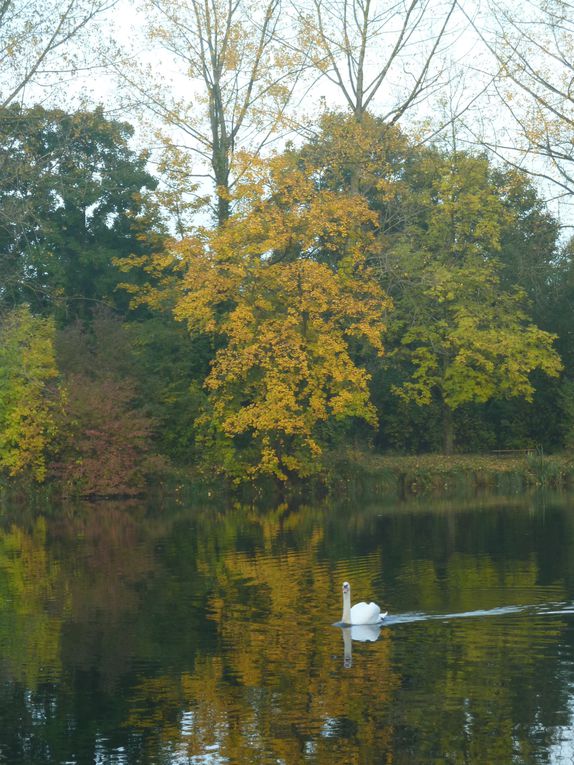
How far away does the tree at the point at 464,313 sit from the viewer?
45250 millimetres

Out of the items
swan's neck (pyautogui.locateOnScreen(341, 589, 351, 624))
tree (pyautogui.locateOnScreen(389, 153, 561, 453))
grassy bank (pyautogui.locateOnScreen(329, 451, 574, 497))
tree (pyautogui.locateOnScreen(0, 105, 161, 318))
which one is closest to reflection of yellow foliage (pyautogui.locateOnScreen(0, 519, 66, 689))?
swan's neck (pyautogui.locateOnScreen(341, 589, 351, 624))

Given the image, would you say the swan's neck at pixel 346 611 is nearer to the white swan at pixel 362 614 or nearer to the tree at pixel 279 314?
the white swan at pixel 362 614

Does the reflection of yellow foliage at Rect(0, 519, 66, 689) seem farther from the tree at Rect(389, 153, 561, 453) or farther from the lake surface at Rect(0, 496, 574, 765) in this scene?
the tree at Rect(389, 153, 561, 453)

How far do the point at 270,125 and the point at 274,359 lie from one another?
899cm

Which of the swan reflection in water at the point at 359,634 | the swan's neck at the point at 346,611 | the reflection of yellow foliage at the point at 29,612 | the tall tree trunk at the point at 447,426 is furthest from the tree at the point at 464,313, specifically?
the swan reflection in water at the point at 359,634

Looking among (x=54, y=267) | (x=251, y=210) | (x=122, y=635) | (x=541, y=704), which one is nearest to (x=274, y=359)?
(x=251, y=210)

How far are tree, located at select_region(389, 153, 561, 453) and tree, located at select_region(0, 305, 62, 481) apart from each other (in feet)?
42.8

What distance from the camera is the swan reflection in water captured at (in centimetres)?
1584

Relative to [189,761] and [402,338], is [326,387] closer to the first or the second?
[402,338]

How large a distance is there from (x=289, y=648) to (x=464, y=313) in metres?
31.3

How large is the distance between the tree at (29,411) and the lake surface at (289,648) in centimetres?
1076

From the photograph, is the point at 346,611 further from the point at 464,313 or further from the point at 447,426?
the point at 447,426

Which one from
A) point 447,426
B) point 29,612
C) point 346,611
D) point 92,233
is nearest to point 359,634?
point 346,611

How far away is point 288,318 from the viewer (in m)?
38.6
